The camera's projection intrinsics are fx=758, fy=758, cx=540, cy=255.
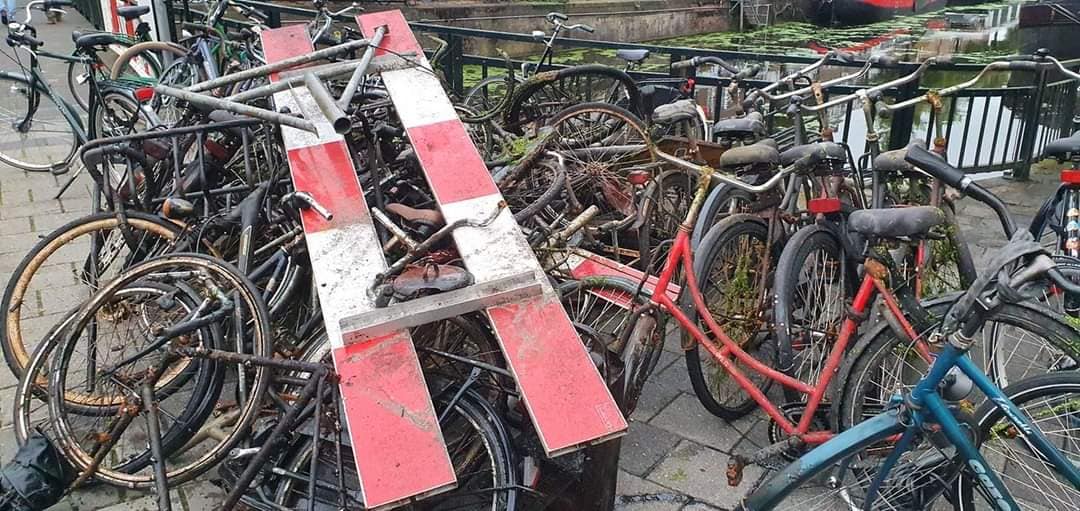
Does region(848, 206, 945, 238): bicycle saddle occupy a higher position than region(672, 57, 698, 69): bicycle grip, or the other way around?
region(672, 57, 698, 69): bicycle grip

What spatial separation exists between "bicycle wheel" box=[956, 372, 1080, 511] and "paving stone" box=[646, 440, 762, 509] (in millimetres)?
830

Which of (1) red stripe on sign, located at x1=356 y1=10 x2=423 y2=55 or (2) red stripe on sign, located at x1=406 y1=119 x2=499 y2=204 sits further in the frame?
(1) red stripe on sign, located at x1=356 y1=10 x2=423 y2=55

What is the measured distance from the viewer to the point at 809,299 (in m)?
3.48

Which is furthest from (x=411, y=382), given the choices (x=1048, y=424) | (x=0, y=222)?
(x=0, y=222)

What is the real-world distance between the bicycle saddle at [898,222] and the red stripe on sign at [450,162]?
5.24 ft

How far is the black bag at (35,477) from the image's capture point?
2703mm

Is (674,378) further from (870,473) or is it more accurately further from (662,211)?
(870,473)

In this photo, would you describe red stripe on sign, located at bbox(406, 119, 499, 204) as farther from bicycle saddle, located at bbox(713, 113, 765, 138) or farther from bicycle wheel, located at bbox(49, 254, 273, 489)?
bicycle saddle, located at bbox(713, 113, 765, 138)

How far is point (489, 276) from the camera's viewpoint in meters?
3.02

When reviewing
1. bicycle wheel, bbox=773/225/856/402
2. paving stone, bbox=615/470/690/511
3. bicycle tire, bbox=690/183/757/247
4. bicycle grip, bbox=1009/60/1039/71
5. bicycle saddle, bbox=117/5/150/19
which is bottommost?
paving stone, bbox=615/470/690/511

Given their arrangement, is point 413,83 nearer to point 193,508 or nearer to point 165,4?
point 193,508

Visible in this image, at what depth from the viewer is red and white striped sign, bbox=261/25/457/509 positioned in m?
2.40

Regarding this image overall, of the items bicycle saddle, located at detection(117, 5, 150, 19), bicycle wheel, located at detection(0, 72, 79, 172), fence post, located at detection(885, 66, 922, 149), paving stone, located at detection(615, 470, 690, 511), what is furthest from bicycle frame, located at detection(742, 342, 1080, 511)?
bicycle saddle, located at detection(117, 5, 150, 19)

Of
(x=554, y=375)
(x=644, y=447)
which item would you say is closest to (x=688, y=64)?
(x=644, y=447)
